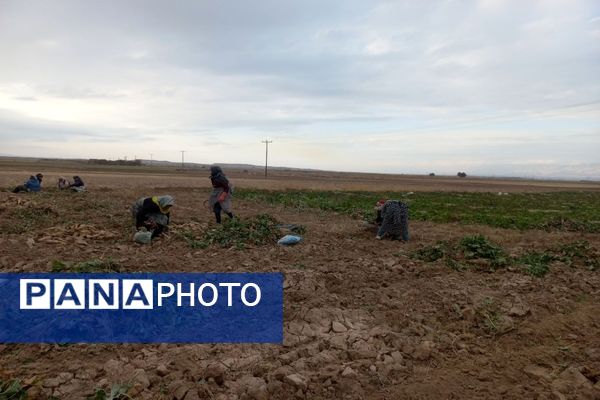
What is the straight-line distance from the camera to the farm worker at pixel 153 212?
8.76 meters

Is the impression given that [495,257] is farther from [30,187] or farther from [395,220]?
[30,187]

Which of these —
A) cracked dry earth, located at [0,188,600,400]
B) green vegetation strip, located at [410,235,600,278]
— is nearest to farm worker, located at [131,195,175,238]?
cracked dry earth, located at [0,188,600,400]

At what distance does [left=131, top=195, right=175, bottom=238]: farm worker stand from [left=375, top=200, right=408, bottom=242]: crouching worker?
15.6ft

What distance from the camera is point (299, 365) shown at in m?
3.96

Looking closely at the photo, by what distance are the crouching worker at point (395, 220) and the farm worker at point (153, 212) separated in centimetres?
475

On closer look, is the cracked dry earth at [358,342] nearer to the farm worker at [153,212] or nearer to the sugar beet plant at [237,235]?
the sugar beet plant at [237,235]

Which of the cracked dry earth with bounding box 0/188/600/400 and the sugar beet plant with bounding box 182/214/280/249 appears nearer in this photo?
the cracked dry earth with bounding box 0/188/600/400

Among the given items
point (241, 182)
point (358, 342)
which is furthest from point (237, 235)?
point (241, 182)

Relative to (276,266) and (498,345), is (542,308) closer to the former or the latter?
(498,345)

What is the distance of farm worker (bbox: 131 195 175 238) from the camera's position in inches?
345

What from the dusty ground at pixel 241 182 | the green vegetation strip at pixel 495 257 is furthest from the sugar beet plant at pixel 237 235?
the dusty ground at pixel 241 182

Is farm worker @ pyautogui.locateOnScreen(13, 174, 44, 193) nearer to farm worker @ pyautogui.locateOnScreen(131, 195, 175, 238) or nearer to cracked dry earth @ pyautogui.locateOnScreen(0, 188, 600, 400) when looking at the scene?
cracked dry earth @ pyautogui.locateOnScreen(0, 188, 600, 400)

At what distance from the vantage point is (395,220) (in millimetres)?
9852

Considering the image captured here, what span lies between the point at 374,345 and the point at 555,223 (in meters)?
12.6
